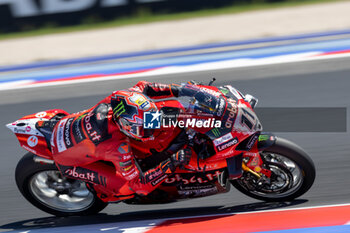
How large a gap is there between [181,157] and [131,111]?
587 millimetres

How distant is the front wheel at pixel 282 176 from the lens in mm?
4234

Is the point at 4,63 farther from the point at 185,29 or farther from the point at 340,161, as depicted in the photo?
the point at 340,161

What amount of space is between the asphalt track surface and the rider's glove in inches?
35.3

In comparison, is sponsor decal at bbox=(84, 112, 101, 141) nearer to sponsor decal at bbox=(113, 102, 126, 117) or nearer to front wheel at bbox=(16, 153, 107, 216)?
sponsor decal at bbox=(113, 102, 126, 117)

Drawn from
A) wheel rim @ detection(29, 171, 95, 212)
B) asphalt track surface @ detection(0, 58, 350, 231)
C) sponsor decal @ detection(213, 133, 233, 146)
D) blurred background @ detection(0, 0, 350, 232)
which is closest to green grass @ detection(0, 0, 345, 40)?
blurred background @ detection(0, 0, 350, 232)

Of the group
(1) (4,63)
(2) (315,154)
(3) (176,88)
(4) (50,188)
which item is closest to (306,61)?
(2) (315,154)

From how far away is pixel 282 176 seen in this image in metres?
4.48

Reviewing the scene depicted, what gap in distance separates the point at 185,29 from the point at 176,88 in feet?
18.4

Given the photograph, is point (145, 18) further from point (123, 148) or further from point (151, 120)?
point (151, 120)

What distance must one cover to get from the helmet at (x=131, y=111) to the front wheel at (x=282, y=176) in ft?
3.70

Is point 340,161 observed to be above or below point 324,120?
below

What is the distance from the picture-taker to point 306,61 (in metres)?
7.53

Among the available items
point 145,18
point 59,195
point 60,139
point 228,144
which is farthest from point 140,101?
point 145,18

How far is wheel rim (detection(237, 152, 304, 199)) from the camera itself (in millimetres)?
4379
